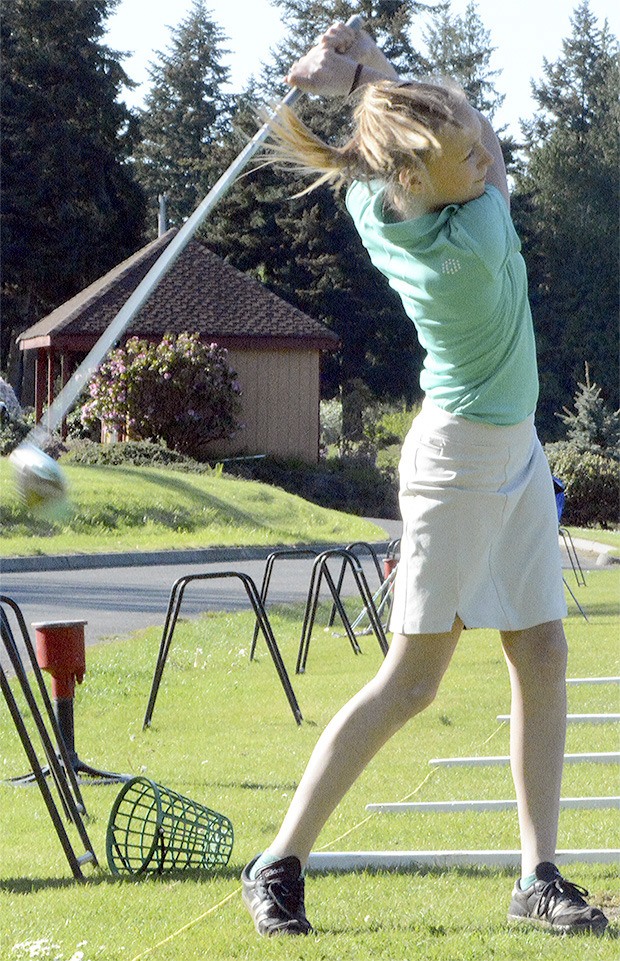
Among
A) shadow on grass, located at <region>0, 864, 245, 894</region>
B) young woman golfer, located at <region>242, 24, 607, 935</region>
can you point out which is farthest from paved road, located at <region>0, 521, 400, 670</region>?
young woman golfer, located at <region>242, 24, 607, 935</region>

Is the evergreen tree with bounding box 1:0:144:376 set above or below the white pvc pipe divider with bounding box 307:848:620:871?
above

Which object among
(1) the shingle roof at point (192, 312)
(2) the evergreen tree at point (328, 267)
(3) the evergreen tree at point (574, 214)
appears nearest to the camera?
(1) the shingle roof at point (192, 312)

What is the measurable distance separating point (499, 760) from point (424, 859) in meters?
1.47

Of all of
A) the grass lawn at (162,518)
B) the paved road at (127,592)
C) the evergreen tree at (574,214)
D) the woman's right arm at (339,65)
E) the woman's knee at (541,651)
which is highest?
the evergreen tree at (574,214)

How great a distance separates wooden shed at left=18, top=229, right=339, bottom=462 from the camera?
3056cm

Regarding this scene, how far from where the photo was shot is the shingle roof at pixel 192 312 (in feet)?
100.0

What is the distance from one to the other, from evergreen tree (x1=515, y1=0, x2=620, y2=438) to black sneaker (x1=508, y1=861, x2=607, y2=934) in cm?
4966

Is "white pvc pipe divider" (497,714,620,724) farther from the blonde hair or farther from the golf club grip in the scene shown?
the blonde hair

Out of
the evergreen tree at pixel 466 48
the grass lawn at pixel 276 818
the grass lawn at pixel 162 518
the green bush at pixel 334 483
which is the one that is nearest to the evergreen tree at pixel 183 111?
the evergreen tree at pixel 466 48

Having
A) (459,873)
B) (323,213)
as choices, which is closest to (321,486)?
(323,213)

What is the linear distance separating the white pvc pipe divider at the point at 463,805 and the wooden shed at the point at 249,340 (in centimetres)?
2517

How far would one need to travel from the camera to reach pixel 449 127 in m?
3.13

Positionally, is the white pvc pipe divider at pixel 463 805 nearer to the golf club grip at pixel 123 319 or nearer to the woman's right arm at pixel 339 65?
the golf club grip at pixel 123 319

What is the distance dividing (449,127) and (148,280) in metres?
1.40
